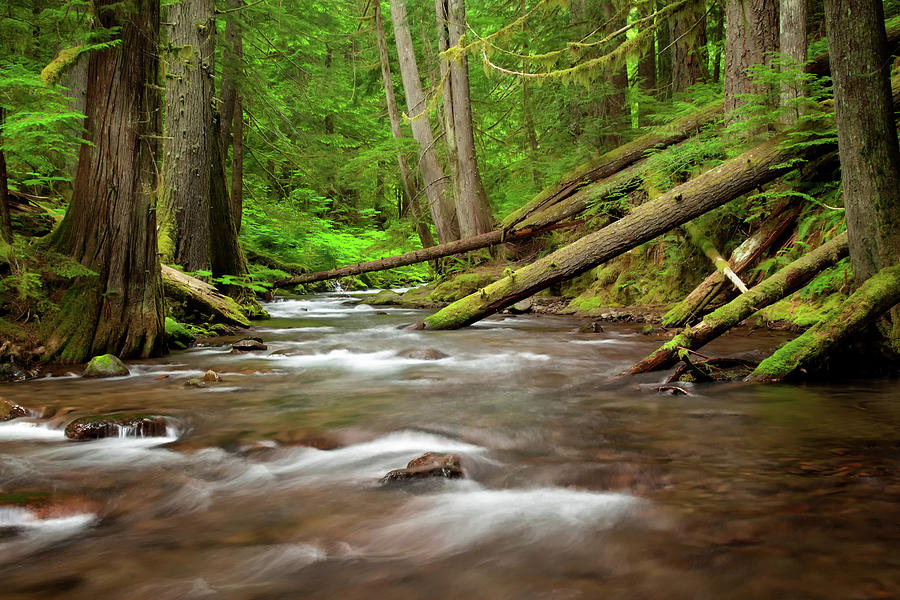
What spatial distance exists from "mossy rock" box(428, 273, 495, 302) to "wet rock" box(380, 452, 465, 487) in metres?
9.19

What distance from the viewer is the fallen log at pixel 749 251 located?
748cm

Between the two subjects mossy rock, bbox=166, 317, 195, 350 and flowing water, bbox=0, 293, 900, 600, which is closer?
flowing water, bbox=0, 293, 900, 600

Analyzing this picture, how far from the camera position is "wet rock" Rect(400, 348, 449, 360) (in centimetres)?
739

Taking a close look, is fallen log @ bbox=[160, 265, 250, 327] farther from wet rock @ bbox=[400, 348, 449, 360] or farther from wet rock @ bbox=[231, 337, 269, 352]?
wet rock @ bbox=[400, 348, 449, 360]

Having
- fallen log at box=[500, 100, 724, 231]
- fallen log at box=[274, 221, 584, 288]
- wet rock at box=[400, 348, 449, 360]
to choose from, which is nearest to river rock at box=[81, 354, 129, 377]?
wet rock at box=[400, 348, 449, 360]

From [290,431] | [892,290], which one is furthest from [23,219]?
[892,290]

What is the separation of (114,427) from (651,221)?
20.0ft

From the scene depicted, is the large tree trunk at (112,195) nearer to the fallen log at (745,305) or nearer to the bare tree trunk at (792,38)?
the fallen log at (745,305)

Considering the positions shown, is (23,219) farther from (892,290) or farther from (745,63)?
(745,63)

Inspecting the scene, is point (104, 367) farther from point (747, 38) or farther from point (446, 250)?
point (747, 38)

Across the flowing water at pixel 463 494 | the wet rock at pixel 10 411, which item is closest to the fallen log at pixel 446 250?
the flowing water at pixel 463 494

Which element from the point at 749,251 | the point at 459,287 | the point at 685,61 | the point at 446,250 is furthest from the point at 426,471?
the point at 685,61

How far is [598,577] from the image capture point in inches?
88.4

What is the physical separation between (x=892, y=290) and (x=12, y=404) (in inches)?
253
